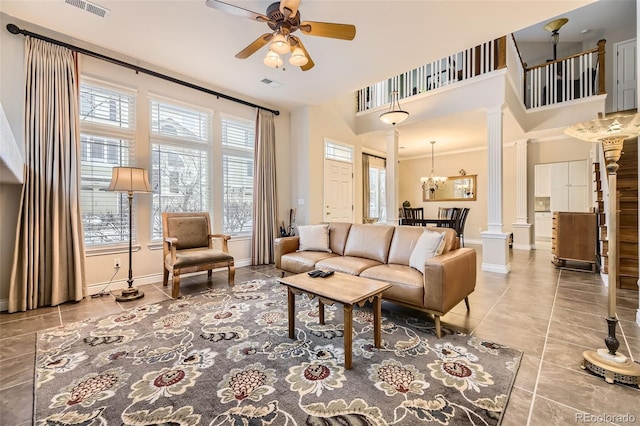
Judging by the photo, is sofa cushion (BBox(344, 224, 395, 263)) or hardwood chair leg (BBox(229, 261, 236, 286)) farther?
hardwood chair leg (BBox(229, 261, 236, 286))

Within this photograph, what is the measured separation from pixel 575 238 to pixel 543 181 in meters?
5.31

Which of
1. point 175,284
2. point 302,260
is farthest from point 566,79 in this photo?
point 175,284

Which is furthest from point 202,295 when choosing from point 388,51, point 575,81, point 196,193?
point 575,81

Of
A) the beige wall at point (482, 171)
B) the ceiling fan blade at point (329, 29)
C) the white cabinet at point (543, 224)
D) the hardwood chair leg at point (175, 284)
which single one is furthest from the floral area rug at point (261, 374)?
the white cabinet at point (543, 224)

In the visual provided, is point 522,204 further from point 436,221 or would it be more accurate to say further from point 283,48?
point 283,48

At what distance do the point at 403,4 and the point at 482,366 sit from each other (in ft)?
10.3

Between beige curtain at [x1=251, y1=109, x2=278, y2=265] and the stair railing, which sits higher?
the stair railing

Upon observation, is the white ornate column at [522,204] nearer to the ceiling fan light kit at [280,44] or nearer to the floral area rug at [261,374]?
the floral area rug at [261,374]

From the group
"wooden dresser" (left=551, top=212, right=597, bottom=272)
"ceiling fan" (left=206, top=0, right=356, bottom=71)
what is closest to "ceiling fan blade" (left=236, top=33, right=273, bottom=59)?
"ceiling fan" (left=206, top=0, right=356, bottom=71)

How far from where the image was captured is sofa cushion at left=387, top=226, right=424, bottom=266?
302 centimetres

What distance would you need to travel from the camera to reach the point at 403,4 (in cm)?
260

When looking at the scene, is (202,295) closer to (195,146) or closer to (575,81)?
(195,146)

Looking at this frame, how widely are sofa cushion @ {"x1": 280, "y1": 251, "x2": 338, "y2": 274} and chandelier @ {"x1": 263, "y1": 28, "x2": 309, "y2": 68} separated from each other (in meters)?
2.18

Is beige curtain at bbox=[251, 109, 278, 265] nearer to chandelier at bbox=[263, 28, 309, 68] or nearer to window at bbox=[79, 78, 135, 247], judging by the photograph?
window at bbox=[79, 78, 135, 247]
